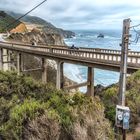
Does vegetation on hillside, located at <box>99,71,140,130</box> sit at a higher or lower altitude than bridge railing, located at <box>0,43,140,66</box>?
lower

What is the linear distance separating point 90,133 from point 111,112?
5.14 metres

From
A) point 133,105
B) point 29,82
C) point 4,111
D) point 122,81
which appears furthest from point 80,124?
point 29,82

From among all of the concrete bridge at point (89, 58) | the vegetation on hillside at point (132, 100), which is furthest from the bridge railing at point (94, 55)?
the vegetation on hillside at point (132, 100)

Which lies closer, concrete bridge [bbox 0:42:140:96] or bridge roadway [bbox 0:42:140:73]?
bridge roadway [bbox 0:42:140:73]

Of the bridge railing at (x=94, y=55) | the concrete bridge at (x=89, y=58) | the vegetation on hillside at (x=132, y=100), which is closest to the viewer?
the vegetation on hillside at (x=132, y=100)

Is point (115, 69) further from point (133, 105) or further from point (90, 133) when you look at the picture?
point (90, 133)

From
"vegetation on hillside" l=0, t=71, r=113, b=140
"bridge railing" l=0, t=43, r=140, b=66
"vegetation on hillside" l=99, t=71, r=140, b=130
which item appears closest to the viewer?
"vegetation on hillside" l=0, t=71, r=113, b=140

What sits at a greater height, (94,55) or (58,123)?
(94,55)

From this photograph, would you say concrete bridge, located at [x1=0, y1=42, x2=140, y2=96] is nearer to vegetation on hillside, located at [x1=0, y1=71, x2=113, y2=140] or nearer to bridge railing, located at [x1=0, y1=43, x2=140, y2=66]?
bridge railing, located at [x1=0, y1=43, x2=140, y2=66]

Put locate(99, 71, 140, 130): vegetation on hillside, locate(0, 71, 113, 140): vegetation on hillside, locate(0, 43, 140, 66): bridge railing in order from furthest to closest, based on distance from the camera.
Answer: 1. locate(0, 43, 140, 66): bridge railing
2. locate(99, 71, 140, 130): vegetation on hillside
3. locate(0, 71, 113, 140): vegetation on hillside

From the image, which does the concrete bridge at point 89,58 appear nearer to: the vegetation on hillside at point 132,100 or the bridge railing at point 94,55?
the bridge railing at point 94,55

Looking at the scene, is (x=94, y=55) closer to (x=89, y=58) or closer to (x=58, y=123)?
(x=89, y=58)

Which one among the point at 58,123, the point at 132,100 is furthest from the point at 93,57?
the point at 58,123

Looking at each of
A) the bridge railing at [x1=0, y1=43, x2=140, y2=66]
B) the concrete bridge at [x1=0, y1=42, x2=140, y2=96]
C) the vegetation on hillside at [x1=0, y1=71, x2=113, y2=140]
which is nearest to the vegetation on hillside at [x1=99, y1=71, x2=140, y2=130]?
the concrete bridge at [x1=0, y1=42, x2=140, y2=96]
